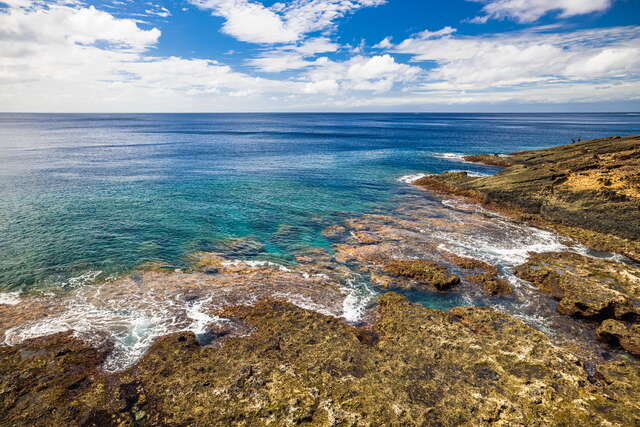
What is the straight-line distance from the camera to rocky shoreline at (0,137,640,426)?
43.9 feet

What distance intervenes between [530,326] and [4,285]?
1465 inches

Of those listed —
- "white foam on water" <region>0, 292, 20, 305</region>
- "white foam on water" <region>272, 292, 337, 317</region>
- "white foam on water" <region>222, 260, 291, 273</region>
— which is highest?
"white foam on water" <region>0, 292, 20, 305</region>

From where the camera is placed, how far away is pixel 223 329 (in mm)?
19188

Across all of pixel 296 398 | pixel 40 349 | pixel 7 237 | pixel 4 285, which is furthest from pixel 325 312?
pixel 7 237

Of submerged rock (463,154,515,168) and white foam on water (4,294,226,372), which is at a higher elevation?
submerged rock (463,154,515,168)

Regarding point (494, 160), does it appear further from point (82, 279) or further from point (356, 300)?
point (82, 279)

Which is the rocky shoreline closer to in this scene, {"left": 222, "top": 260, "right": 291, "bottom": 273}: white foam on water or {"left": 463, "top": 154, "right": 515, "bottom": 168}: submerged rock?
{"left": 222, "top": 260, "right": 291, "bottom": 273}: white foam on water

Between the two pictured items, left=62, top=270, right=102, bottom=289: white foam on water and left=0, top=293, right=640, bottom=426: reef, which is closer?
left=0, top=293, right=640, bottom=426: reef

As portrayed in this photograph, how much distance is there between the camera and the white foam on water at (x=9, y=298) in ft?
70.4

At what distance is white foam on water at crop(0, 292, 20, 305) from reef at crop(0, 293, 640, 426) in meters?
6.24

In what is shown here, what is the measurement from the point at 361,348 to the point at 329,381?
3.02 m

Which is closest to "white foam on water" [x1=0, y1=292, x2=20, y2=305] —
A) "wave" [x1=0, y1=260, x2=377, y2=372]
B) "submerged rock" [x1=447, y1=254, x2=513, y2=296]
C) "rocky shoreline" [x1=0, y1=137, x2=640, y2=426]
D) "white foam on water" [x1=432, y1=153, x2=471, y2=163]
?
"wave" [x1=0, y1=260, x2=377, y2=372]

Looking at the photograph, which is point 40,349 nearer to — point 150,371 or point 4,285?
point 150,371

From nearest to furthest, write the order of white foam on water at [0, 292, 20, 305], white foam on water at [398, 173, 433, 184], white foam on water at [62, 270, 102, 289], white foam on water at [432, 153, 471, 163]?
1. white foam on water at [0, 292, 20, 305]
2. white foam on water at [62, 270, 102, 289]
3. white foam on water at [398, 173, 433, 184]
4. white foam on water at [432, 153, 471, 163]
